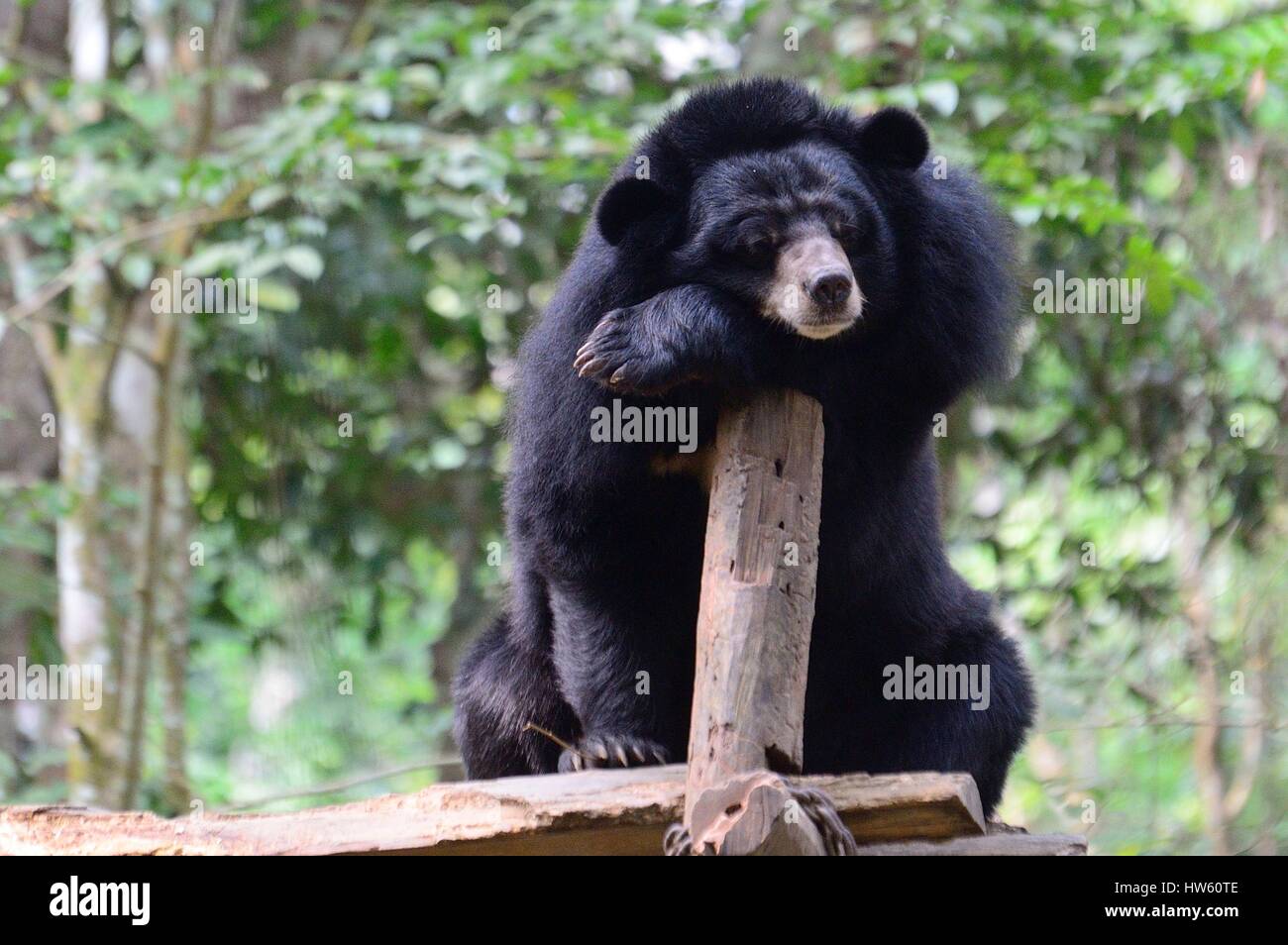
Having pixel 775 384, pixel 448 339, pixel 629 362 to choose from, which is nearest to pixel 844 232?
pixel 775 384

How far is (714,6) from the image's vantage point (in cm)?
677

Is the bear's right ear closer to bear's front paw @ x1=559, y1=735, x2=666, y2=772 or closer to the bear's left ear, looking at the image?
the bear's left ear

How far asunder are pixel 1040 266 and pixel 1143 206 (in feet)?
4.34

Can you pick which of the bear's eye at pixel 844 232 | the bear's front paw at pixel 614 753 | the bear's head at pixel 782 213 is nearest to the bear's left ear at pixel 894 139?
the bear's head at pixel 782 213

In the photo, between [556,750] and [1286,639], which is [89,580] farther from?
[1286,639]

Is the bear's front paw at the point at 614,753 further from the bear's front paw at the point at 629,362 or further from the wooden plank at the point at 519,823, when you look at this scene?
the bear's front paw at the point at 629,362

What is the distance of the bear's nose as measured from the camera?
3.73m

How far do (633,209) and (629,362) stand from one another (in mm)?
648

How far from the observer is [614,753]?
4.33 metres

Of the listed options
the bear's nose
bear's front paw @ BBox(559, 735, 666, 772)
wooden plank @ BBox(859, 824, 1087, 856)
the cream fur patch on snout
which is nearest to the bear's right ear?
the cream fur patch on snout

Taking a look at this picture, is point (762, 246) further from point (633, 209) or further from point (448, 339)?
point (448, 339)

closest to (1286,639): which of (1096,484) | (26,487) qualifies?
(1096,484)
